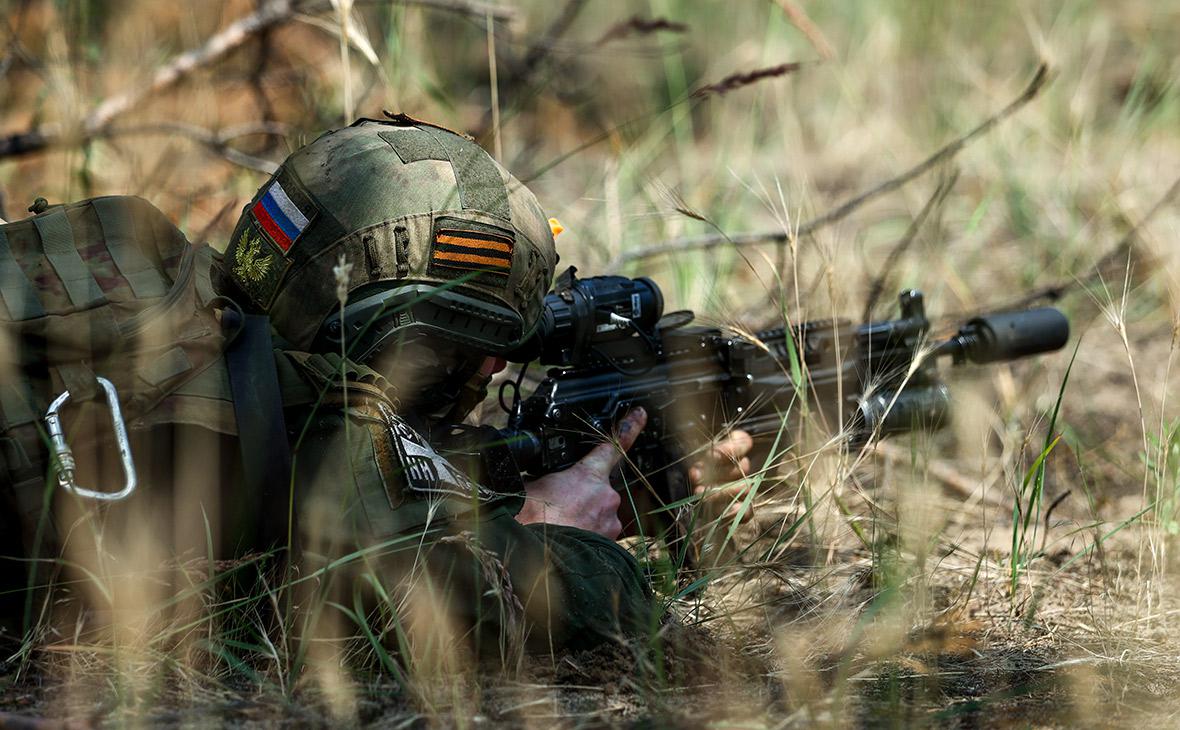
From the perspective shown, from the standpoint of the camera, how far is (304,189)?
7.23ft

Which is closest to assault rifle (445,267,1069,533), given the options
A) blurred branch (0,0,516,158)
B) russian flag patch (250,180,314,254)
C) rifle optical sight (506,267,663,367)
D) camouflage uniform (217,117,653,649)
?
rifle optical sight (506,267,663,367)

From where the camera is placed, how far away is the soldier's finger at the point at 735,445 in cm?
278

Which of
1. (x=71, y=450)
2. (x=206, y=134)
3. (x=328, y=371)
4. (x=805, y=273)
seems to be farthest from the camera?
(x=805, y=273)

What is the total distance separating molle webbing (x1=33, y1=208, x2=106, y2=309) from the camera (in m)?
1.92

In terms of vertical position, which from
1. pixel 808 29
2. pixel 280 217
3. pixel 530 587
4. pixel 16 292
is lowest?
pixel 530 587

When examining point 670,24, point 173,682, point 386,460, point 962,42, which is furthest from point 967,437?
point 962,42

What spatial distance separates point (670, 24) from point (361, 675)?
2035 mm

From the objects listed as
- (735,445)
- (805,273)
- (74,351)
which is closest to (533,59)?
(805,273)

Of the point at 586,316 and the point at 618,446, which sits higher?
the point at 586,316

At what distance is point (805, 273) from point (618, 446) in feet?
7.07

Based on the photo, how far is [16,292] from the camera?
6.20ft

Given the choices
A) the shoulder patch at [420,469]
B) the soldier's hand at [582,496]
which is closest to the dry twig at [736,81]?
the soldier's hand at [582,496]

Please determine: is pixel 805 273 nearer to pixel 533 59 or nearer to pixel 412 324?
pixel 533 59

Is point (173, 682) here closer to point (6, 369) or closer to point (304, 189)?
point (6, 369)
